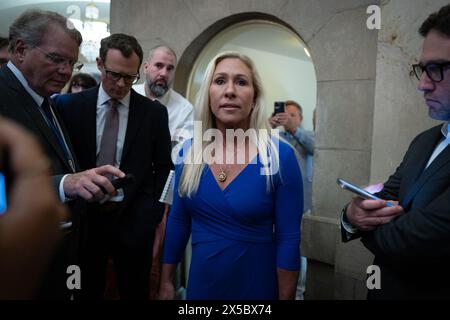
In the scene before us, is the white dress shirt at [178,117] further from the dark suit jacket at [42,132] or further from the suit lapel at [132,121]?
the dark suit jacket at [42,132]

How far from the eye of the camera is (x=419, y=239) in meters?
1.37

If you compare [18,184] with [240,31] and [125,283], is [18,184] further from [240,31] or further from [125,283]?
[240,31]

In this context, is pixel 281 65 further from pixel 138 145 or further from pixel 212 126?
pixel 212 126

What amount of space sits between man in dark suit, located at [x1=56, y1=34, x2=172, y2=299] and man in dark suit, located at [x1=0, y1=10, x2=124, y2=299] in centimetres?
27

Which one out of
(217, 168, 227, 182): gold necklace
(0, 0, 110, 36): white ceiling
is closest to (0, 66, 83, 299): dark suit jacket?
(217, 168, 227, 182): gold necklace

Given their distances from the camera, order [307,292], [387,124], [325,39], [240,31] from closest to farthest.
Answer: [387,124], [325,39], [307,292], [240,31]

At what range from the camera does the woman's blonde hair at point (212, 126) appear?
1.84 meters

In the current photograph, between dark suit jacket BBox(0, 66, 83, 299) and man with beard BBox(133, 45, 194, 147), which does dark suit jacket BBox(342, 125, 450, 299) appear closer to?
dark suit jacket BBox(0, 66, 83, 299)

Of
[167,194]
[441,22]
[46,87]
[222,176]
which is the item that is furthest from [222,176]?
[441,22]

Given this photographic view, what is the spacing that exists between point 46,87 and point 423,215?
1866 mm
